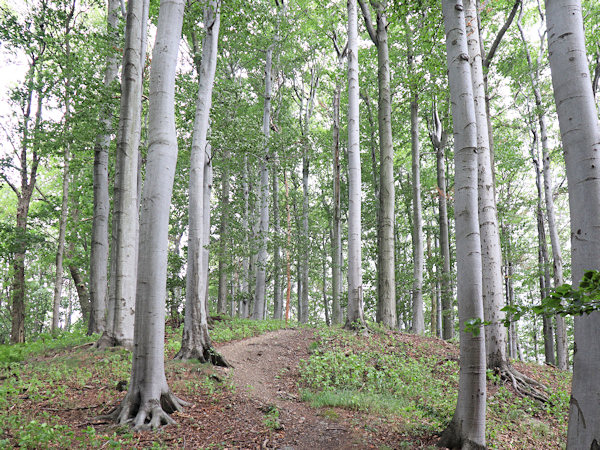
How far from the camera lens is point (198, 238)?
6875 mm

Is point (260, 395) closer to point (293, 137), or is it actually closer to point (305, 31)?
point (293, 137)

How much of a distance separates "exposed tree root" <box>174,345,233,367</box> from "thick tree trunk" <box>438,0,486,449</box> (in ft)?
13.8

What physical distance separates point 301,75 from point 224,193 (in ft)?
30.1

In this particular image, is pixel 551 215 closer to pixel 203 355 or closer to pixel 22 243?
pixel 203 355

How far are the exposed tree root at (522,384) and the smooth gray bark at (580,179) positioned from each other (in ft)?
15.4

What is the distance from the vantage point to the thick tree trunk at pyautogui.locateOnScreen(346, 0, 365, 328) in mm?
9117

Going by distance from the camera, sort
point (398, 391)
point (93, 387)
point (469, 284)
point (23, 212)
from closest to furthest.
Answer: point (469, 284), point (93, 387), point (398, 391), point (23, 212)

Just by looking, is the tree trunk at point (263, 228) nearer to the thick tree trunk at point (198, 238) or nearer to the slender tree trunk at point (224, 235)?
the slender tree trunk at point (224, 235)

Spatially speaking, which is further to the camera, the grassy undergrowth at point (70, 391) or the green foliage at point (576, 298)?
the grassy undergrowth at point (70, 391)

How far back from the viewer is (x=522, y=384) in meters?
6.20

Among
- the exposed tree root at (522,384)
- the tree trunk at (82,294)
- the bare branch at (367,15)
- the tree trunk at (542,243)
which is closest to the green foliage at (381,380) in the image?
the exposed tree root at (522,384)

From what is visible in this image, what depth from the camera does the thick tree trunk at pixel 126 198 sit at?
7141mm

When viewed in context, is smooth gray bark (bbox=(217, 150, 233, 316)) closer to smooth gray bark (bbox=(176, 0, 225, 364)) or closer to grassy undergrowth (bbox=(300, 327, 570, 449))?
smooth gray bark (bbox=(176, 0, 225, 364))

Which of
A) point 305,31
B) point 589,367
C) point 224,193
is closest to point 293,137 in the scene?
point 224,193
